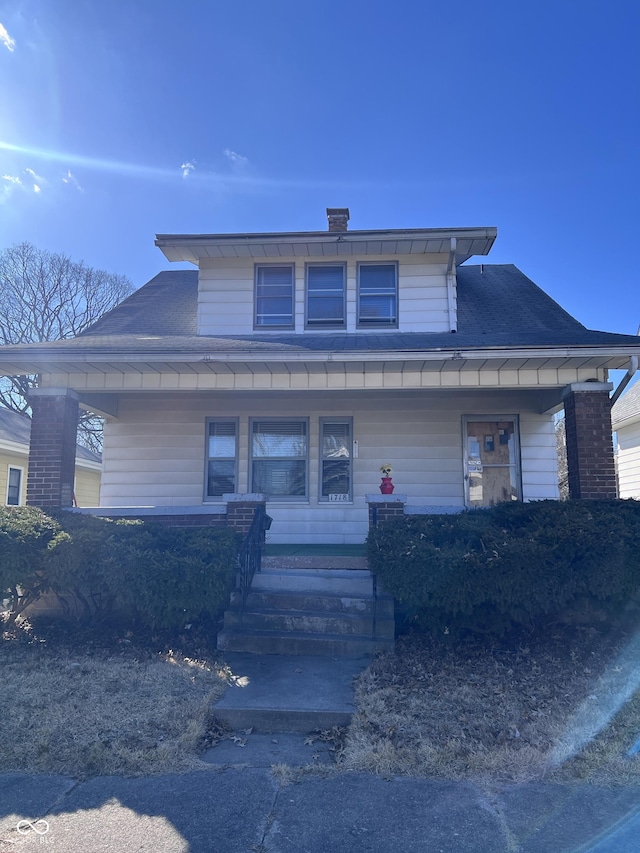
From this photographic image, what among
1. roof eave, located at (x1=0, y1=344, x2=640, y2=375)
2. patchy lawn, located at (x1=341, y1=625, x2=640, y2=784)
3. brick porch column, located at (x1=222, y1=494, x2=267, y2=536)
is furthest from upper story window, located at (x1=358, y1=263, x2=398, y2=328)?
patchy lawn, located at (x1=341, y1=625, x2=640, y2=784)

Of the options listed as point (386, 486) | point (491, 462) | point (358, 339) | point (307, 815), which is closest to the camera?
point (307, 815)

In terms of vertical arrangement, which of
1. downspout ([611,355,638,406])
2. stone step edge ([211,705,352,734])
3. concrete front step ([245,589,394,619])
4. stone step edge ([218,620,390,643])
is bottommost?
stone step edge ([211,705,352,734])

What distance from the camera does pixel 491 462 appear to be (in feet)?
33.1

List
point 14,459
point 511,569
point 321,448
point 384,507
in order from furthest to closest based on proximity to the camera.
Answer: point 14,459 < point 321,448 < point 384,507 < point 511,569

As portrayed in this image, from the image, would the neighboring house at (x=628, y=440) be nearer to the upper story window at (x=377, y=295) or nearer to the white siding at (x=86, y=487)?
the upper story window at (x=377, y=295)

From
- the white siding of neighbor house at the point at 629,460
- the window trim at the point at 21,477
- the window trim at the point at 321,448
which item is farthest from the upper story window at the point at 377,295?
the window trim at the point at 21,477

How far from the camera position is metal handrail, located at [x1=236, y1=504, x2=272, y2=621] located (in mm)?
6676

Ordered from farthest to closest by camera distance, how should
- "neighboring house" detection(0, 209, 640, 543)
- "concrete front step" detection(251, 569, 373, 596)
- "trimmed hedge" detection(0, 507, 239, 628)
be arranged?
"neighboring house" detection(0, 209, 640, 543)
"concrete front step" detection(251, 569, 373, 596)
"trimmed hedge" detection(0, 507, 239, 628)

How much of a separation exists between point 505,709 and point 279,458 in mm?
5971

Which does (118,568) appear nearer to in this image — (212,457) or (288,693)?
(288,693)

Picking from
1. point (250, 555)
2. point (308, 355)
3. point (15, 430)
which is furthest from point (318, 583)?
point (15, 430)

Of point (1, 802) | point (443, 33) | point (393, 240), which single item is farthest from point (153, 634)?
point (443, 33)

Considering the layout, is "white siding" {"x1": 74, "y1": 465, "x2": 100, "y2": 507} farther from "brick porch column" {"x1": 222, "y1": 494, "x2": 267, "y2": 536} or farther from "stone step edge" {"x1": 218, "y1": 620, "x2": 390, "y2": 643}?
"stone step edge" {"x1": 218, "y1": 620, "x2": 390, "y2": 643}

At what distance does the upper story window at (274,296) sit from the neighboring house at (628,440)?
941 centimetres
